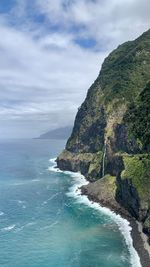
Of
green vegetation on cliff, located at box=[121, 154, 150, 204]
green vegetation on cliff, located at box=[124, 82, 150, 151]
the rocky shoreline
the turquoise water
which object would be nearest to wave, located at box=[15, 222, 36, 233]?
the turquoise water

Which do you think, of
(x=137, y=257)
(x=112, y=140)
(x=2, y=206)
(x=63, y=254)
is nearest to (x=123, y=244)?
(x=137, y=257)

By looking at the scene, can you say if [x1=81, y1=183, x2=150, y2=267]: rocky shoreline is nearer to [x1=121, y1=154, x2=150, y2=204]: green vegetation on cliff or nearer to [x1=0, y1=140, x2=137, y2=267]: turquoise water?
[x1=0, y1=140, x2=137, y2=267]: turquoise water

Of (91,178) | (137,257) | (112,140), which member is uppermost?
(112,140)

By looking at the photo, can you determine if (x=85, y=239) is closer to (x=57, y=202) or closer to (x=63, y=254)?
(x=63, y=254)

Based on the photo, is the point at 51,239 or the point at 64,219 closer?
the point at 51,239

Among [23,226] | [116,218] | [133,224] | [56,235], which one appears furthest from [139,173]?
[23,226]

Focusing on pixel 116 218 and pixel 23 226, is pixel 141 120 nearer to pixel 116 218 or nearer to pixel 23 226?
pixel 116 218

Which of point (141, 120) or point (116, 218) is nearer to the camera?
point (116, 218)

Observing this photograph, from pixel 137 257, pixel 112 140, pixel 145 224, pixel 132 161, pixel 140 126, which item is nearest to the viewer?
pixel 137 257
